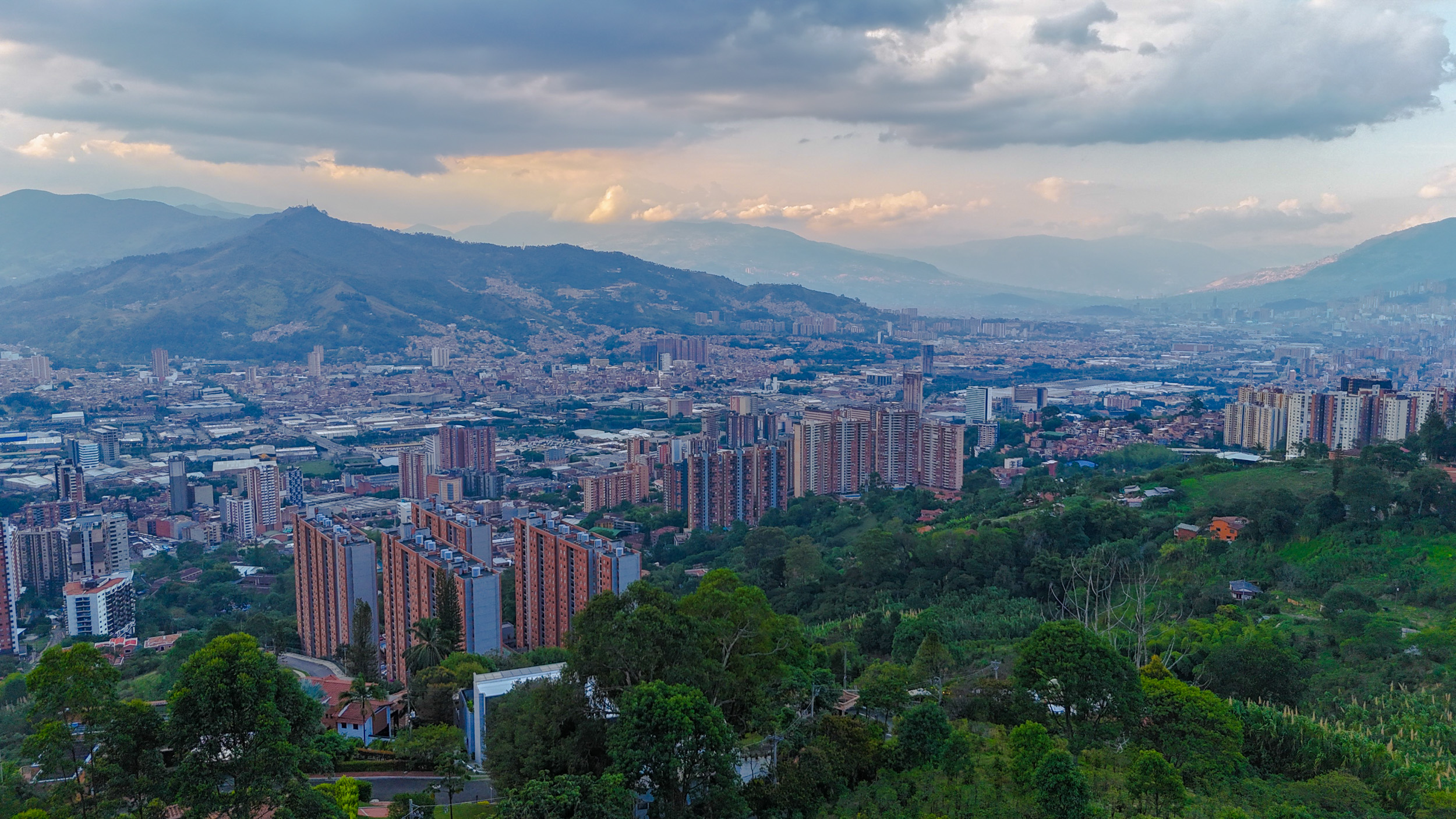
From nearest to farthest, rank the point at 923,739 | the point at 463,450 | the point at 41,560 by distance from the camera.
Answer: the point at 923,739, the point at 41,560, the point at 463,450

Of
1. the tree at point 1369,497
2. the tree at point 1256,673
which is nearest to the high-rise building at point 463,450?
the tree at point 1369,497

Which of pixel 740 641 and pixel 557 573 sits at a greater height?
pixel 740 641

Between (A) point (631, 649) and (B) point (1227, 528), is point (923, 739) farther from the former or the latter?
(B) point (1227, 528)

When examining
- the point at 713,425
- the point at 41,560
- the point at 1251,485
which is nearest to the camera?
the point at 1251,485

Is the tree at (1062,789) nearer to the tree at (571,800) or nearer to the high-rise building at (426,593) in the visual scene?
the tree at (571,800)

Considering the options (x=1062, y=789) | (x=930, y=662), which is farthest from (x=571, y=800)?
(x=930, y=662)
